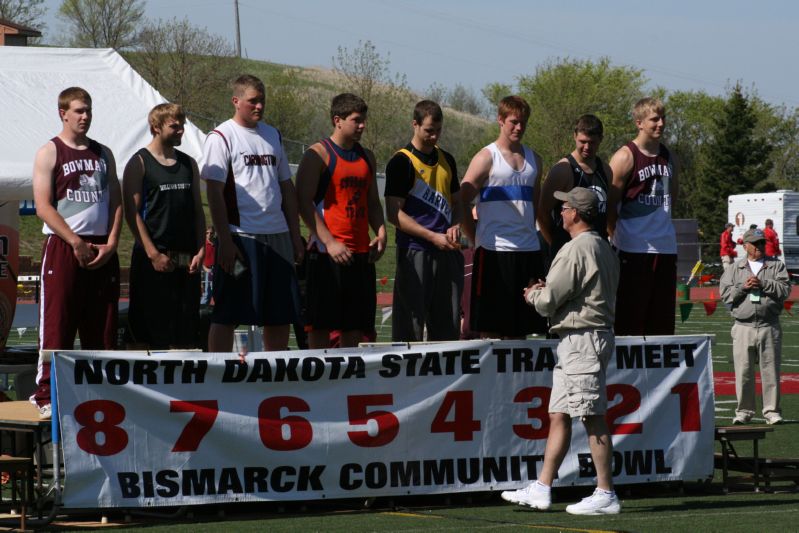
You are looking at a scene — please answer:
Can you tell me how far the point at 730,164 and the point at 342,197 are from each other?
5588 cm

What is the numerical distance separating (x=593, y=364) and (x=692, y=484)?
1.83m

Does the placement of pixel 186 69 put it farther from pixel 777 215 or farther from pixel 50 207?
pixel 50 207

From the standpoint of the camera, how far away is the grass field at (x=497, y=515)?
23.4 feet

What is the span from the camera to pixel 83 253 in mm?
7988

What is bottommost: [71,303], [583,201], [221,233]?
[71,303]

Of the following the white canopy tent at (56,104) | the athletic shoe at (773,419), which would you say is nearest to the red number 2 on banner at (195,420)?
the white canopy tent at (56,104)

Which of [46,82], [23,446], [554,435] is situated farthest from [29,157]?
[554,435]

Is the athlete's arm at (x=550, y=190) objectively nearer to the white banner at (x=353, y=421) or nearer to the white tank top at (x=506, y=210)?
the white tank top at (x=506, y=210)

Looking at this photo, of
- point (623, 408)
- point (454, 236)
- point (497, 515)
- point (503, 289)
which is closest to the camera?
Result: point (497, 515)

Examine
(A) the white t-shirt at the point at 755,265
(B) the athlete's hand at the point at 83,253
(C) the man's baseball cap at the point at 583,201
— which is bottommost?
(A) the white t-shirt at the point at 755,265

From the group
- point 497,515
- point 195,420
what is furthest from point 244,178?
point 497,515

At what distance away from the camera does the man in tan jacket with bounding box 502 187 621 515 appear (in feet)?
24.9

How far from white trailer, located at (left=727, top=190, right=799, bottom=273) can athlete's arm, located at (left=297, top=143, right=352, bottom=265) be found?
119ft

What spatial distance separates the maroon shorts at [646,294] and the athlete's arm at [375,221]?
1.70 metres
